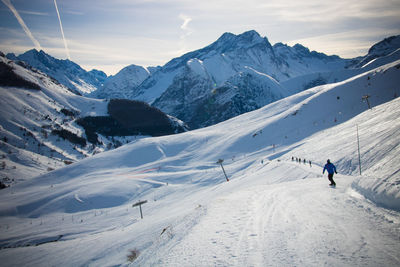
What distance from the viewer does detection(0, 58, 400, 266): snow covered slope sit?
21.1 feet

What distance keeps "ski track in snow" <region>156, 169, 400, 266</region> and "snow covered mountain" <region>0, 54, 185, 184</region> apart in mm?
93823

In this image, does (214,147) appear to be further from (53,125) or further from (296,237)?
(53,125)

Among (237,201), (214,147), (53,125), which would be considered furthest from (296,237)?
(53,125)

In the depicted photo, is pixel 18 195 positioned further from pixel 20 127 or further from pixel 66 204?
pixel 20 127

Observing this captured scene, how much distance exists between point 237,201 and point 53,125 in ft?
467

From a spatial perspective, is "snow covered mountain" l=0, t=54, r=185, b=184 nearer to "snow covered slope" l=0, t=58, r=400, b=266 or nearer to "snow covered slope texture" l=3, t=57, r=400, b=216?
"snow covered slope texture" l=3, t=57, r=400, b=216

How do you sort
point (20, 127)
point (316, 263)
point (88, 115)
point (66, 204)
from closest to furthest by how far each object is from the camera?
point (316, 263) < point (66, 204) < point (20, 127) < point (88, 115)

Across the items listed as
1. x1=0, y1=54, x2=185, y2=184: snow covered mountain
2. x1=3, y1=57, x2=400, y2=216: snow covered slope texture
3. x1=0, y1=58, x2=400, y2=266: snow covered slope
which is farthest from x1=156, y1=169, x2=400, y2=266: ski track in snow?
x1=0, y1=54, x2=185, y2=184: snow covered mountain

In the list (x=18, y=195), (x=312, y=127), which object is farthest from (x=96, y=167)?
(x=312, y=127)

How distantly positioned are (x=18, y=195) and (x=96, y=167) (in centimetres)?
1658

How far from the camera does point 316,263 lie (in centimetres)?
518

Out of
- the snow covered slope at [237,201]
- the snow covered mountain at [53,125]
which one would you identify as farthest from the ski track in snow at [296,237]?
the snow covered mountain at [53,125]

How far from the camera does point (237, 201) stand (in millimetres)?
12016

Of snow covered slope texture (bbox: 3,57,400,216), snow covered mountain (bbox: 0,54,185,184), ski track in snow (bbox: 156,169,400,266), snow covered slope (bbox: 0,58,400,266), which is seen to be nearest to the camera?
ski track in snow (bbox: 156,169,400,266)
